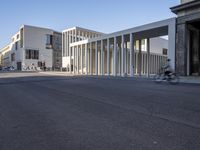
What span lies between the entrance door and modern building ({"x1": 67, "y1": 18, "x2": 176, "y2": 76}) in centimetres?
228

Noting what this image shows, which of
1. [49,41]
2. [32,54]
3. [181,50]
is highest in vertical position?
[49,41]

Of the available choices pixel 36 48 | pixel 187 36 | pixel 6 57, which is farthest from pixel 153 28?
pixel 6 57

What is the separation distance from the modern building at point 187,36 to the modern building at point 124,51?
70cm

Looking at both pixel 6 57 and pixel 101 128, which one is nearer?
pixel 101 128

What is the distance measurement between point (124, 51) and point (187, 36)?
1183cm

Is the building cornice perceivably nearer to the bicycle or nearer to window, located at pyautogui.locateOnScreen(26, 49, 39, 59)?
the bicycle

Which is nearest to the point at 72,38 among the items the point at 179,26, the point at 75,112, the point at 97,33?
the point at 97,33

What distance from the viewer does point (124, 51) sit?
33562 mm

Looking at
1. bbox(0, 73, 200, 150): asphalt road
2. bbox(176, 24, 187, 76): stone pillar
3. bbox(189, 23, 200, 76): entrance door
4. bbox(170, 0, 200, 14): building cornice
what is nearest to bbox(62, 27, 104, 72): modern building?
bbox(189, 23, 200, 76): entrance door

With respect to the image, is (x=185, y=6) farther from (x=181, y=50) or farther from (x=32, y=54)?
(x=32, y=54)

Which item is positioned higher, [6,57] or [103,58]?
[6,57]

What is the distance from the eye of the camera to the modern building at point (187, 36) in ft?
71.2

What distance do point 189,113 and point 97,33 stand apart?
231ft

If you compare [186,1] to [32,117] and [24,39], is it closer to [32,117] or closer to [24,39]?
[32,117]
